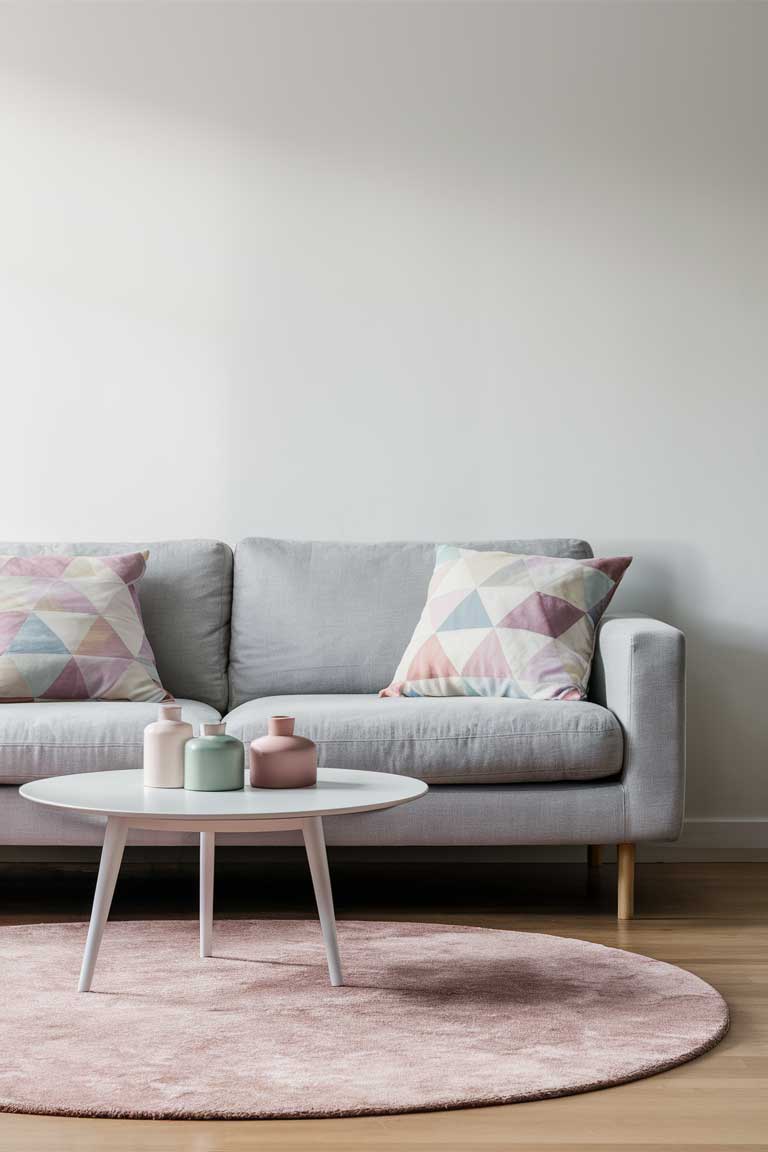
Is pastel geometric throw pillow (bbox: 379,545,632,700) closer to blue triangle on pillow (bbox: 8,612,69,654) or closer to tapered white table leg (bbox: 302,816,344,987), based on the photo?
blue triangle on pillow (bbox: 8,612,69,654)

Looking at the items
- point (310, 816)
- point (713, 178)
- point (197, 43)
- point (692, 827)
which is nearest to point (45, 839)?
point (310, 816)

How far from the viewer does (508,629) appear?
3.16 metres

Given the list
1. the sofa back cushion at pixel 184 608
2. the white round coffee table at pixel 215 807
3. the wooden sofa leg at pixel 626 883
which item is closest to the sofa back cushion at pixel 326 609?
the sofa back cushion at pixel 184 608

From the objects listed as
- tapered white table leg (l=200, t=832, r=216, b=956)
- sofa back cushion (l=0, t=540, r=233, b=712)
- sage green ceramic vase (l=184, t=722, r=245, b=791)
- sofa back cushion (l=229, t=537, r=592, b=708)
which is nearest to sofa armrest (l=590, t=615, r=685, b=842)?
sofa back cushion (l=229, t=537, r=592, b=708)

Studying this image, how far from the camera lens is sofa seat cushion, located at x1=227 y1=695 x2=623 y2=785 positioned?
2805mm

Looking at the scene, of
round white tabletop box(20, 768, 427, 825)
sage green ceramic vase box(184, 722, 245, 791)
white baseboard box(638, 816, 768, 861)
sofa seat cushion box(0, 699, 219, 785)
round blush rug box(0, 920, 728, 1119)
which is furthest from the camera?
white baseboard box(638, 816, 768, 861)

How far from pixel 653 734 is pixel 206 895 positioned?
1.04 meters

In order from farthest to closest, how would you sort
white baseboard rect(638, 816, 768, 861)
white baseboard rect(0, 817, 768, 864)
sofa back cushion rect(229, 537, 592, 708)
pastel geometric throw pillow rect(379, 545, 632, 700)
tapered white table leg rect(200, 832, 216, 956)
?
white baseboard rect(638, 816, 768, 861) < white baseboard rect(0, 817, 768, 864) < sofa back cushion rect(229, 537, 592, 708) < pastel geometric throw pillow rect(379, 545, 632, 700) < tapered white table leg rect(200, 832, 216, 956)

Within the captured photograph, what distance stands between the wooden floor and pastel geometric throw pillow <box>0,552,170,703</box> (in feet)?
1.69

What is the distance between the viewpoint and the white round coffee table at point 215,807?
2004mm

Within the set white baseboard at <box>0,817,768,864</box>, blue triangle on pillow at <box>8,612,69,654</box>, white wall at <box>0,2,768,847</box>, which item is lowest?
white baseboard at <box>0,817,768,864</box>

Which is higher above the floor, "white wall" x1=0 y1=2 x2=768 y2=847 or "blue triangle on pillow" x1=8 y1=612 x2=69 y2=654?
"white wall" x1=0 y1=2 x2=768 y2=847

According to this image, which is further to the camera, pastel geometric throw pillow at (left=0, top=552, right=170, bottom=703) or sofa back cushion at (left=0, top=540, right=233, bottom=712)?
sofa back cushion at (left=0, top=540, right=233, bottom=712)

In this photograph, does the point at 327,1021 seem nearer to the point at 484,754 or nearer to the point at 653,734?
the point at 484,754
